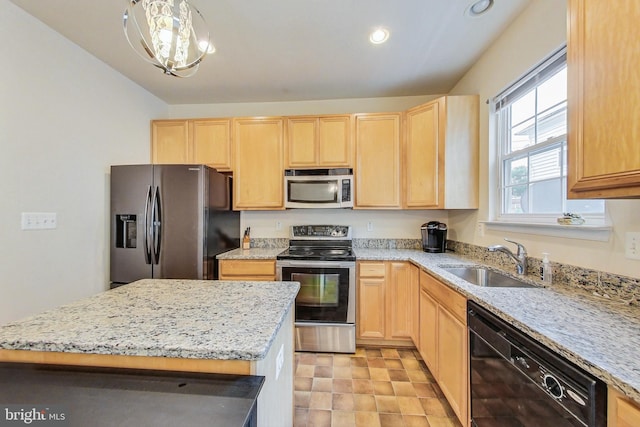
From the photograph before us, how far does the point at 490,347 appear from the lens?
1233 millimetres

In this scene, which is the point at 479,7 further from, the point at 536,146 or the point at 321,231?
the point at 321,231

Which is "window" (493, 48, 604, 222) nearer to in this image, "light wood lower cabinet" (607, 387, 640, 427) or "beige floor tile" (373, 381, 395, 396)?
"light wood lower cabinet" (607, 387, 640, 427)

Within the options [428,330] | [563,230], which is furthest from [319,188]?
[563,230]

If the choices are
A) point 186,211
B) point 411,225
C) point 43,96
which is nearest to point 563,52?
point 411,225

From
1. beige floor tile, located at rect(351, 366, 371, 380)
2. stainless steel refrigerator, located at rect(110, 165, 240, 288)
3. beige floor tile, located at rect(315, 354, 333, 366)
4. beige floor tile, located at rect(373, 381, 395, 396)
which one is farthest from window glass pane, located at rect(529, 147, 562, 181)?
stainless steel refrigerator, located at rect(110, 165, 240, 288)

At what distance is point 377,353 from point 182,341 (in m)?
2.20

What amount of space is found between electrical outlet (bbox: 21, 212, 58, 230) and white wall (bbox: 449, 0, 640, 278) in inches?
135

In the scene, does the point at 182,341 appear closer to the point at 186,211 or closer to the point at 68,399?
the point at 68,399

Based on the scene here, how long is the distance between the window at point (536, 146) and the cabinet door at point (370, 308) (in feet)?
4.13

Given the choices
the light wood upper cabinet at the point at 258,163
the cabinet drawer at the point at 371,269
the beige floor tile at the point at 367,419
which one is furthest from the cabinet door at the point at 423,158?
the beige floor tile at the point at 367,419

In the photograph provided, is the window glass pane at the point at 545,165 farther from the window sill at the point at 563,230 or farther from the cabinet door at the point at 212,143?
the cabinet door at the point at 212,143

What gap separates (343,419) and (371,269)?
1.22m

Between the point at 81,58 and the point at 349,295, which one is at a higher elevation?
the point at 81,58

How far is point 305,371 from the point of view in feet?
7.34
